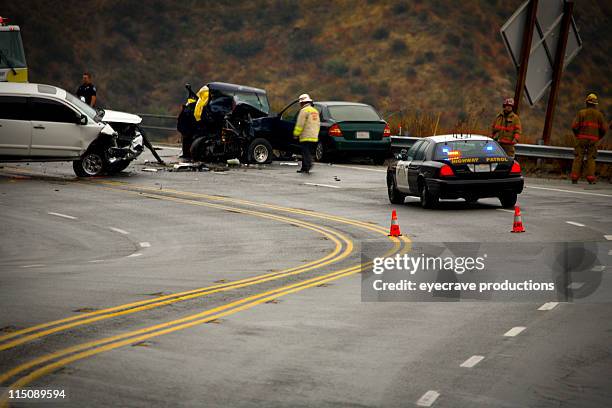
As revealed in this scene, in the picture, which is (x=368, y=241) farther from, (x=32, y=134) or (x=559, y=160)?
(x=559, y=160)

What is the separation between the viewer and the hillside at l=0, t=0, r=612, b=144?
72006mm

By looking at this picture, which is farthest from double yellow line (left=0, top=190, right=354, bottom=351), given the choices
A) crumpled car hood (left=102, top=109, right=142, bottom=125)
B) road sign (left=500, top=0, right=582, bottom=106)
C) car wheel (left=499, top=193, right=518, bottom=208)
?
road sign (left=500, top=0, right=582, bottom=106)

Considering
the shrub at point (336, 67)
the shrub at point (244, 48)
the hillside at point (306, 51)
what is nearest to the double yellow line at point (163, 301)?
the hillside at point (306, 51)

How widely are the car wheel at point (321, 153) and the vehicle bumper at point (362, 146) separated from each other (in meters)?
0.54

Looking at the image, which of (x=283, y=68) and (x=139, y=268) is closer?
(x=139, y=268)

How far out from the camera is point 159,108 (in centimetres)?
7569

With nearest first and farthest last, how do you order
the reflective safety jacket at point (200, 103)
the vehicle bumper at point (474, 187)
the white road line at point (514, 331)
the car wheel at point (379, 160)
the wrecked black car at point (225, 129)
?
the white road line at point (514, 331) → the vehicle bumper at point (474, 187) → the reflective safety jacket at point (200, 103) → the wrecked black car at point (225, 129) → the car wheel at point (379, 160)

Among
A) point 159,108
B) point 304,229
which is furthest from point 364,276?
point 159,108

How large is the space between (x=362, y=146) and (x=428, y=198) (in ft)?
35.2

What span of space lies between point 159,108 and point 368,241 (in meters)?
59.1

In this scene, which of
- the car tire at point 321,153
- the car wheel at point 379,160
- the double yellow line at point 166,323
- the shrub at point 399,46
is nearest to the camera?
the double yellow line at point 166,323

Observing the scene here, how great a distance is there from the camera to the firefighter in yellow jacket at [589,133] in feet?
88.5

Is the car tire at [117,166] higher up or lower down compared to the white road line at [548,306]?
higher up

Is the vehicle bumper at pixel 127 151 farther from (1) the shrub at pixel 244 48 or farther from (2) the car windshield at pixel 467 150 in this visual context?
(1) the shrub at pixel 244 48
